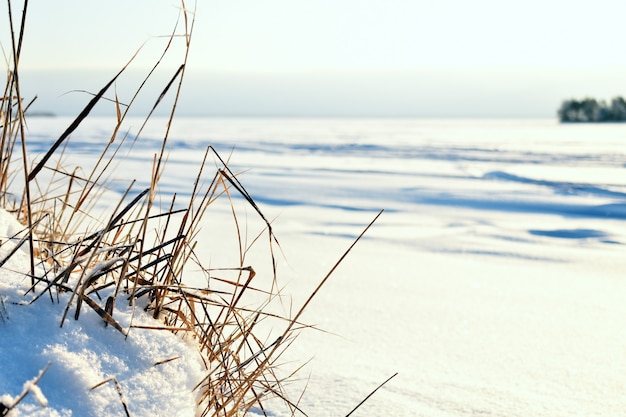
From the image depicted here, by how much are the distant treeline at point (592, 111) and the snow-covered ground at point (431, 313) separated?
27352 millimetres

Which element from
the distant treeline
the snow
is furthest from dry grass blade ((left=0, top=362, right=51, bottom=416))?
the distant treeline

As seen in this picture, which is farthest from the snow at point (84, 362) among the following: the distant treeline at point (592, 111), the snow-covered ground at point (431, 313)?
the distant treeline at point (592, 111)

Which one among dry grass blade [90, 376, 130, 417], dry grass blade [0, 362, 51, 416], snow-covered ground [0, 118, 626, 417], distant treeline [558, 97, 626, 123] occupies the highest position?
distant treeline [558, 97, 626, 123]

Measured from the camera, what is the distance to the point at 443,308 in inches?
83.2

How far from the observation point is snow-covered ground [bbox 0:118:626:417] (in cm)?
80

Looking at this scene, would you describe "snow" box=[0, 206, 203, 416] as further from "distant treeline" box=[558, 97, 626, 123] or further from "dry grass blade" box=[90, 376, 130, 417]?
"distant treeline" box=[558, 97, 626, 123]

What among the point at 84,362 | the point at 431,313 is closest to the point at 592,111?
the point at 431,313

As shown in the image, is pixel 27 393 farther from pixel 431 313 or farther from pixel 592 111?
pixel 592 111

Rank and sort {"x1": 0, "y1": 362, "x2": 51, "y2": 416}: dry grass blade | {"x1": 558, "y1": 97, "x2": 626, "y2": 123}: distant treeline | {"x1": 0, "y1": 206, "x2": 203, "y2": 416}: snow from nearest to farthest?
{"x1": 0, "y1": 362, "x2": 51, "y2": 416}: dry grass blade → {"x1": 0, "y1": 206, "x2": 203, "y2": 416}: snow → {"x1": 558, "y1": 97, "x2": 626, "y2": 123}: distant treeline

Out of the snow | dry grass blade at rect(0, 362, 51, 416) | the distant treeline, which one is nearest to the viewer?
dry grass blade at rect(0, 362, 51, 416)

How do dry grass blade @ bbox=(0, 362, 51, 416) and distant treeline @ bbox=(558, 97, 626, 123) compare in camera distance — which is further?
distant treeline @ bbox=(558, 97, 626, 123)

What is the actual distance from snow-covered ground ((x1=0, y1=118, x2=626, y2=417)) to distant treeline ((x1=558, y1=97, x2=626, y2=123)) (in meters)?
27.4

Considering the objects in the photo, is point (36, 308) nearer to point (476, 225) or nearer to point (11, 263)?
point (11, 263)

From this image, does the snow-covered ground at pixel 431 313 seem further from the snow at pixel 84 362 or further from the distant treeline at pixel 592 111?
the distant treeline at pixel 592 111
